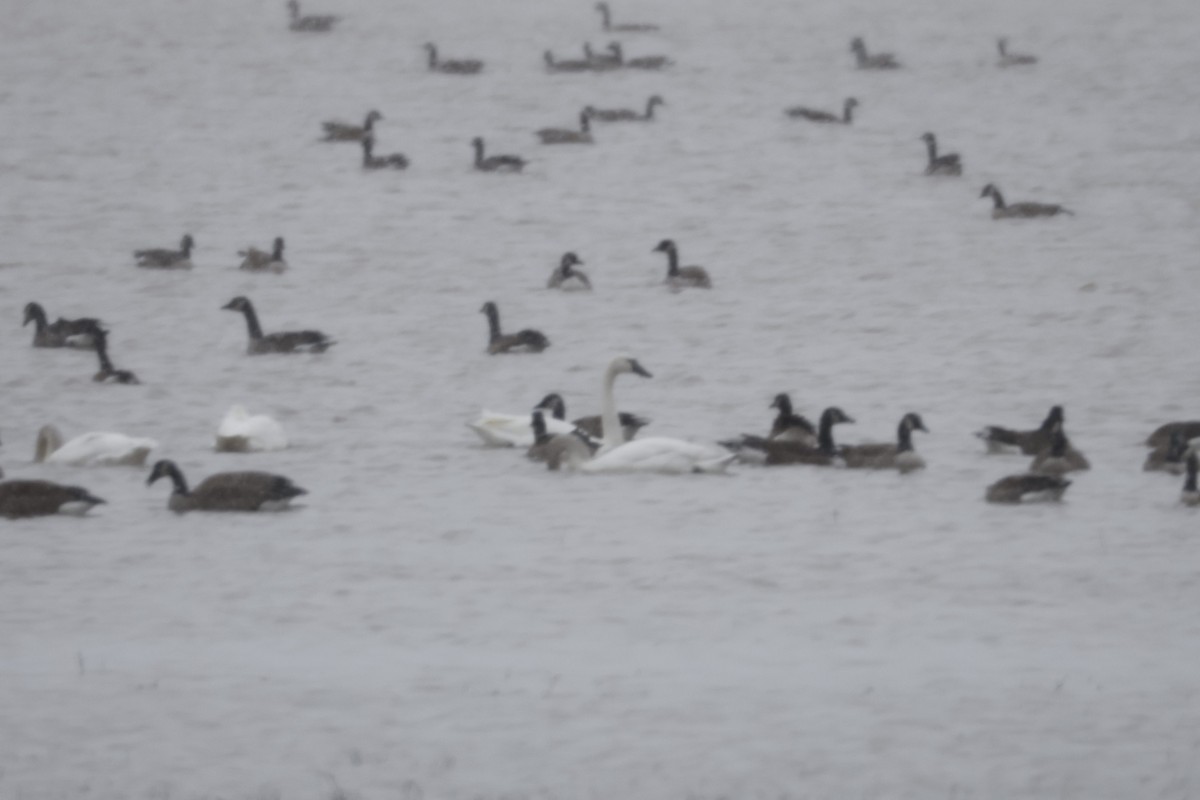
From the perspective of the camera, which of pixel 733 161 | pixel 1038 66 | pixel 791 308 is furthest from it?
pixel 1038 66

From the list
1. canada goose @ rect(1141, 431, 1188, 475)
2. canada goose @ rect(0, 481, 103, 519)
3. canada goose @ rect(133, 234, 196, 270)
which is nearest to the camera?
canada goose @ rect(0, 481, 103, 519)

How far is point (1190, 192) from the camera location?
33500 millimetres

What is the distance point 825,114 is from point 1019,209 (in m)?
10.7

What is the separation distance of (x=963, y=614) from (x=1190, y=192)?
74.2 feet

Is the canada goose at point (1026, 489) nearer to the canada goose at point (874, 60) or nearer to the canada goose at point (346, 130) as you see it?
the canada goose at point (346, 130)

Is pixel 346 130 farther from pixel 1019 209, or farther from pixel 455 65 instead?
Answer: pixel 1019 209

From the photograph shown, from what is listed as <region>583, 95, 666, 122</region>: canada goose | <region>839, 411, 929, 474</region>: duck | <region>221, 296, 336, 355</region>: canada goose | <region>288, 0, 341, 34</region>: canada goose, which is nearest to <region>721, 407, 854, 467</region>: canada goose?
<region>839, 411, 929, 474</region>: duck

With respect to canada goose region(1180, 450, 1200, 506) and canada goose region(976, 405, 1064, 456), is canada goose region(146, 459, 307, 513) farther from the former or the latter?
canada goose region(1180, 450, 1200, 506)

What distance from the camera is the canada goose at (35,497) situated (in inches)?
576

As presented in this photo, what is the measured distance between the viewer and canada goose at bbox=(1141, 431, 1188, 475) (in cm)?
1583

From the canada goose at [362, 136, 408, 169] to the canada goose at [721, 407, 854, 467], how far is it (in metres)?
21.4

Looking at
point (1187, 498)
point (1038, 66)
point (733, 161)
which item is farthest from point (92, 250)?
point (1038, 66)

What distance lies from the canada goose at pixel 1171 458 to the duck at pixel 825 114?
26.3 meters

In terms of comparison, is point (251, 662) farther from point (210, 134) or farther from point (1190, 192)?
point (210, 134)
